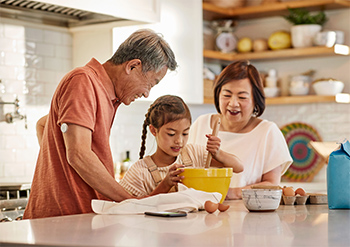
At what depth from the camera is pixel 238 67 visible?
2.60 m

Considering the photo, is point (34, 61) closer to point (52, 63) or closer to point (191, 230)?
point (52, 63)

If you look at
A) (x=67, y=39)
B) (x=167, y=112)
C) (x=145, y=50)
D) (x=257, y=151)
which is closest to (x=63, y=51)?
(x=67, y=39)

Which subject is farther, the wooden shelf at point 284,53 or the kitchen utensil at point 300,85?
the kitchen utensil at point 300,85

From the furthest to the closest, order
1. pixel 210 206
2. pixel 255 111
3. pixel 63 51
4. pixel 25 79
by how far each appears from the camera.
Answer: pixel 63 51 < pixel 25 79 < pixel 255 111 < pixel 210 206

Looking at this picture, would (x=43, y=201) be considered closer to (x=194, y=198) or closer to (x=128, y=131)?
(x=194, y=198)

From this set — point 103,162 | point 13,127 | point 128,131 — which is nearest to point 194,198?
point 103,162

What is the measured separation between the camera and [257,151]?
256cm

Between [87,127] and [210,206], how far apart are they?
433 mm

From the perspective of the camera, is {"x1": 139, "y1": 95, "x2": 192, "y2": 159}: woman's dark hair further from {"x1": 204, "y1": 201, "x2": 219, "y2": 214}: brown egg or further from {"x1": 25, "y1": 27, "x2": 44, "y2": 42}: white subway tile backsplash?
Result: {"x1": 25, "y1": 27, "x2": 44, "y2": 42}: white subway tile backsplash

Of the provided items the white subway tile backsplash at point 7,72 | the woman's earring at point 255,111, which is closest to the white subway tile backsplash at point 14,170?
the white subway tile backsplash at point 7,72

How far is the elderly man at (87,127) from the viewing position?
1.66 meters

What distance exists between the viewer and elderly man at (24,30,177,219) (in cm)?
166

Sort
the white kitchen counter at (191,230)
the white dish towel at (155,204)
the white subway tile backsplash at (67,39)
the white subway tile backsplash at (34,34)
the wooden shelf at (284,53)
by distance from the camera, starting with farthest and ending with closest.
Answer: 1. the wooden shelf at (284,53)
2. the white subway tile backsplash at (67,39)
3. the white subway tile backsplash at (34,34)
4. the white dish towel at (155,204)
5. the white kitchen counter at (191,230)

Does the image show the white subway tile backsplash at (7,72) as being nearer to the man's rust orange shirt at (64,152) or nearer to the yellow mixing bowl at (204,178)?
the man's rust orange shirt at (64,152)
